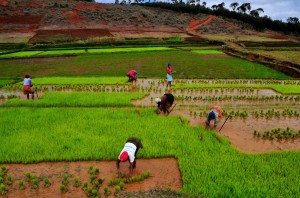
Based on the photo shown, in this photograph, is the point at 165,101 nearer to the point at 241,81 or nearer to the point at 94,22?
the point at 241,81

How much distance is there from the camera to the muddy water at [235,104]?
28.8ft

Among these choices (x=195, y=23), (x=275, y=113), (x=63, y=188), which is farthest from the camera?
(x=195, y=23)

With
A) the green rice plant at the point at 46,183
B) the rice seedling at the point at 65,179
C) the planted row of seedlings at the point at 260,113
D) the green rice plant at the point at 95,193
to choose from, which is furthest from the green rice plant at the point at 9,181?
the planted row of seedlings at the point at 260,113

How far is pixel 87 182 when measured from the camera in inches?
252

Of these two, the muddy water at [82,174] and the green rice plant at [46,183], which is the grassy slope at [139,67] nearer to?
the muddy water at [82,174]

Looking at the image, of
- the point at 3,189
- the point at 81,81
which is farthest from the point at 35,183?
the point at 81,81

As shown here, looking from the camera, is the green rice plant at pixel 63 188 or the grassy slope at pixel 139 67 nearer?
the green rice plant at pixel 63 188

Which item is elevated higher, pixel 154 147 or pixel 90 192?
pixel 154 147

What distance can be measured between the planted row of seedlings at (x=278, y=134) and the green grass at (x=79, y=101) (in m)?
5.35

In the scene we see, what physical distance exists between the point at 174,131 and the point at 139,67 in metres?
14.9

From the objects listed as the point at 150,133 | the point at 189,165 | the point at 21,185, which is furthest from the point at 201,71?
the point at 21,185

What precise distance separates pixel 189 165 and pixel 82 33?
45.1 m

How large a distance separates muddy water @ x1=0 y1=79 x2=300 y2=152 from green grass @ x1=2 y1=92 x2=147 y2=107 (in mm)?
716

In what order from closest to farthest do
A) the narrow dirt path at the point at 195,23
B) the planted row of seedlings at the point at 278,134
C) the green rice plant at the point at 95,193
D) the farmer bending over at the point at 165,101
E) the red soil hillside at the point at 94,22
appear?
1. the green rice plant at the point at 95,193
2. the planted row of seedlings at the point at 278,134
3. the farmer bending over at the point at 165,101
4. the red soil hillside at the point at 94,22
5. the narrow dirt path at the point at 195,23
